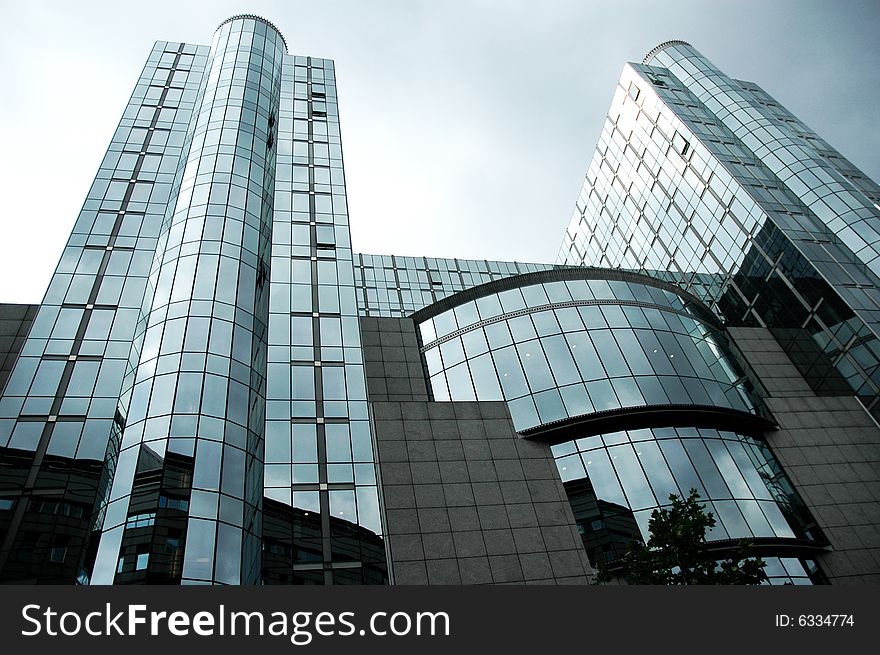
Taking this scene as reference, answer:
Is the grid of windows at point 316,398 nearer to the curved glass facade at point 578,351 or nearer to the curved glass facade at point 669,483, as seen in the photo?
the curved glass facade at point 578,351

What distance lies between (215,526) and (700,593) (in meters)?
20.0

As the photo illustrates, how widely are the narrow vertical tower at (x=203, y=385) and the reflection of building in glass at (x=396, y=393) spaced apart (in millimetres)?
135

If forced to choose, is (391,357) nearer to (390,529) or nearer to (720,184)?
(390,529)

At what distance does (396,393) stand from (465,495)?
7419 mm

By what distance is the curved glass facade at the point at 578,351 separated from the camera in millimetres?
32062

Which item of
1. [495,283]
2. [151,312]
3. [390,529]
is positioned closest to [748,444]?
[495,283]

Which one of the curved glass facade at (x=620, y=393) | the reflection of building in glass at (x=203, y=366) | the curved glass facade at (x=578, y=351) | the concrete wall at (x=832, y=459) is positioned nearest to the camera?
the reflection of building in glass at (x=203, y=366)

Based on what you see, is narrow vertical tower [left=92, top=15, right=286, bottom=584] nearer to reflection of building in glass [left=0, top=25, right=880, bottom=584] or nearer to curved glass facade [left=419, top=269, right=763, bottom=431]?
reflection of building in glass [left=0, top=25, right=880, bottom=584]

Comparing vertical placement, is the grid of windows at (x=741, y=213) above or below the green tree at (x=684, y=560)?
above

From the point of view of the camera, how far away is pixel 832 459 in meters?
32.6

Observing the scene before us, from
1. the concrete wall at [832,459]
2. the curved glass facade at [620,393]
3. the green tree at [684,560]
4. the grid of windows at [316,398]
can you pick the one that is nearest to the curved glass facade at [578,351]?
the curved glass facade at [620,393]

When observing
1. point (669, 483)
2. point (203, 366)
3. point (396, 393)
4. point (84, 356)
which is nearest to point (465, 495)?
point (396, 393)

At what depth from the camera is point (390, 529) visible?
1049 inches

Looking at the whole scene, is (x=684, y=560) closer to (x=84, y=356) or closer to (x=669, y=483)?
(x=669, y=483)
